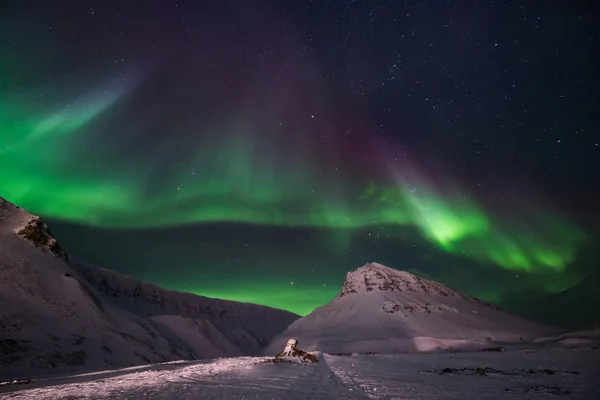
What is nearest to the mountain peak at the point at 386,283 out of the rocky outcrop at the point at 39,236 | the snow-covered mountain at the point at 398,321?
the snow-covered mountain at the point at 398,321

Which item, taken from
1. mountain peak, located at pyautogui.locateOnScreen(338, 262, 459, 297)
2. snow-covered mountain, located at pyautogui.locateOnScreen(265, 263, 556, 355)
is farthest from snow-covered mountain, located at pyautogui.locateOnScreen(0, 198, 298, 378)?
mountain peak, located at pyautogui.locateOnScreen(338, 262, 459, 297)

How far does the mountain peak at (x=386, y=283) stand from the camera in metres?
164

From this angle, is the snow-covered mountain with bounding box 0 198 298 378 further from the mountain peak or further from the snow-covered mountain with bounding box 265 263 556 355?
the mountain peak

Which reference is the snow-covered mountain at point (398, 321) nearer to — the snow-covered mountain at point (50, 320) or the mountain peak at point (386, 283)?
the mountain peak at point (386, 283)

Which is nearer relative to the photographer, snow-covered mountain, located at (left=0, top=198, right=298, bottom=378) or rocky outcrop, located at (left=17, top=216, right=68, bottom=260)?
snow-covered mountain, located at (left=0, top=198, right=298, bottom=378)

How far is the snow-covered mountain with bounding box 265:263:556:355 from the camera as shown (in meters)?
107

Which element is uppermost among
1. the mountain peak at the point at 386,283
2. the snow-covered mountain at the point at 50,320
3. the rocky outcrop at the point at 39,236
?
the mountain peak at the point at 386,283

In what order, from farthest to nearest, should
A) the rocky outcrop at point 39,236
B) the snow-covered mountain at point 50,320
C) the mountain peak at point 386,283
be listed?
the mountain peak at point 386,283 → the rocky outcrop at point 39,236 → the snow-covered mountain at point 50,320

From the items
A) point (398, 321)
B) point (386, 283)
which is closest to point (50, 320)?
point (398, 321)

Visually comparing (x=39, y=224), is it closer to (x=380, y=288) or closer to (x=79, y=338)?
(x=79, y=338)

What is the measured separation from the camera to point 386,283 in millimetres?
165625

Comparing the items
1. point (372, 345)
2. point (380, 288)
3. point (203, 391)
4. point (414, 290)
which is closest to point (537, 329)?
point (414, 290)

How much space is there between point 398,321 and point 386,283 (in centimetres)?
3964

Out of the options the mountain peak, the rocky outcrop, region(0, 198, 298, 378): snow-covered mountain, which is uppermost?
the mountain peak
